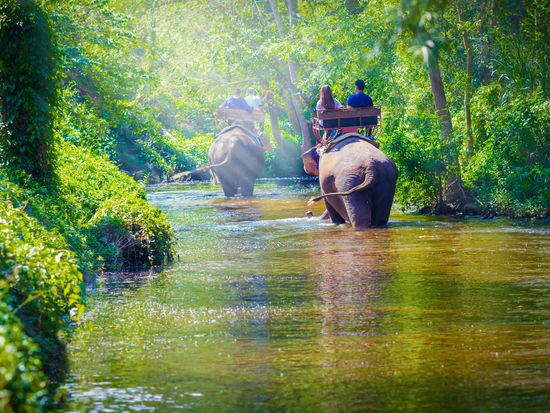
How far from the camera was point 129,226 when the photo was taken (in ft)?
44.1

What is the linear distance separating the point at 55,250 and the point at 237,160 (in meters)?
19.4

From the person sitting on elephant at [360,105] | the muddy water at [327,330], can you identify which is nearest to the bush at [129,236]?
the muddy water at [327,330]

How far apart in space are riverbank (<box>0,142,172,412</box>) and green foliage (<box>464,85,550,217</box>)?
6.45 m

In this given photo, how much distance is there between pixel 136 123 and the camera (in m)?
18.5

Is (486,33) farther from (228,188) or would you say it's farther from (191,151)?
(191,151)

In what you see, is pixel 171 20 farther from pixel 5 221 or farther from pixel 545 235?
pixel 5 221

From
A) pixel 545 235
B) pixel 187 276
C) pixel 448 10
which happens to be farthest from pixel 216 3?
pixel 187 276

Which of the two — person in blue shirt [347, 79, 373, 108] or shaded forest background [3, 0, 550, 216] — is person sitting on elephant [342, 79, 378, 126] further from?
shaded forest background [3, 0, 550, 216]

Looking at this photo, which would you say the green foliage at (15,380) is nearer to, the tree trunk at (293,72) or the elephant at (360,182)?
the elephant at (360,182)

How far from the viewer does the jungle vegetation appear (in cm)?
743

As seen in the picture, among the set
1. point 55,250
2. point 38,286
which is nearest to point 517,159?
point 55,250

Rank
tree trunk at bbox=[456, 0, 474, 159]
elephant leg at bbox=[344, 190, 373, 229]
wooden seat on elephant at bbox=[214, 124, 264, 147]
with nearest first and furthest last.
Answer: elephant leg at bbox=[344, 190, 373, 229] < tree trunk at bbox=[456, 0, 474, 159] < wooden seat on elephant at bbox=[214, 124, 264, 147]

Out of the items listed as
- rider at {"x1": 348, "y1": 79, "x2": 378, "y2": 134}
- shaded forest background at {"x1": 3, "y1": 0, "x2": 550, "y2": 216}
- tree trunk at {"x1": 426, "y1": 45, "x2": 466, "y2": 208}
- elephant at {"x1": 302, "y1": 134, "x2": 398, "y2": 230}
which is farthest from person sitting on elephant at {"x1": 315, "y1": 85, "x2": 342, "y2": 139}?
tree trunk at {"x1": 426, "y1": 45, "x2": 466, "y2": 208}

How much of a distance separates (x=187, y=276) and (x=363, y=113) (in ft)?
26.8
